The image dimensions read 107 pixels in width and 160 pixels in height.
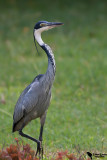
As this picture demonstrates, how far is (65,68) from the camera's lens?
10.7 m

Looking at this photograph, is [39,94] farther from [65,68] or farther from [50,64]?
[65,68]

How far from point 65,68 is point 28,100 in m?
6.12

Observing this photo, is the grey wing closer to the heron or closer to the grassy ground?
the heron

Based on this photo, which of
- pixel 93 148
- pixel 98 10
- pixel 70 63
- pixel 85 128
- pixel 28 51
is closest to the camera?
pixel 93 148

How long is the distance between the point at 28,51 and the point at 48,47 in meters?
8.03

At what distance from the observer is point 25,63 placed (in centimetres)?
1145

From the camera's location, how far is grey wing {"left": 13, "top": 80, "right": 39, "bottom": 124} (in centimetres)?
463

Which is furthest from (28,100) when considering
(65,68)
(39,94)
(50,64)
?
(65,68)

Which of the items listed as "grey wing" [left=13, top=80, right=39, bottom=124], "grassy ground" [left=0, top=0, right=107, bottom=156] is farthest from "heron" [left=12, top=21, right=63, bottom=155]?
"grassy ground" [left=0, top=0, right=107, bottom=156]

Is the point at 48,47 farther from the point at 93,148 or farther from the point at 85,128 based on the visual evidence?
the point at 85,128

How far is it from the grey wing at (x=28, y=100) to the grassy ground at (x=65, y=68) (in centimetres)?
66

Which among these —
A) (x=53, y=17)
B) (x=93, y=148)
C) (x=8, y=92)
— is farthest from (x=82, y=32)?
(x=93, y=148)

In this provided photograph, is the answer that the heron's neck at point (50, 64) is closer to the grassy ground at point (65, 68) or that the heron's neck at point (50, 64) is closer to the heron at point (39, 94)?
the heron at point (39, 94)

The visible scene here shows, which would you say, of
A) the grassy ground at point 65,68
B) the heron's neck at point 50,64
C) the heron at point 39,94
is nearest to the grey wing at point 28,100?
the heron at point 39,94
